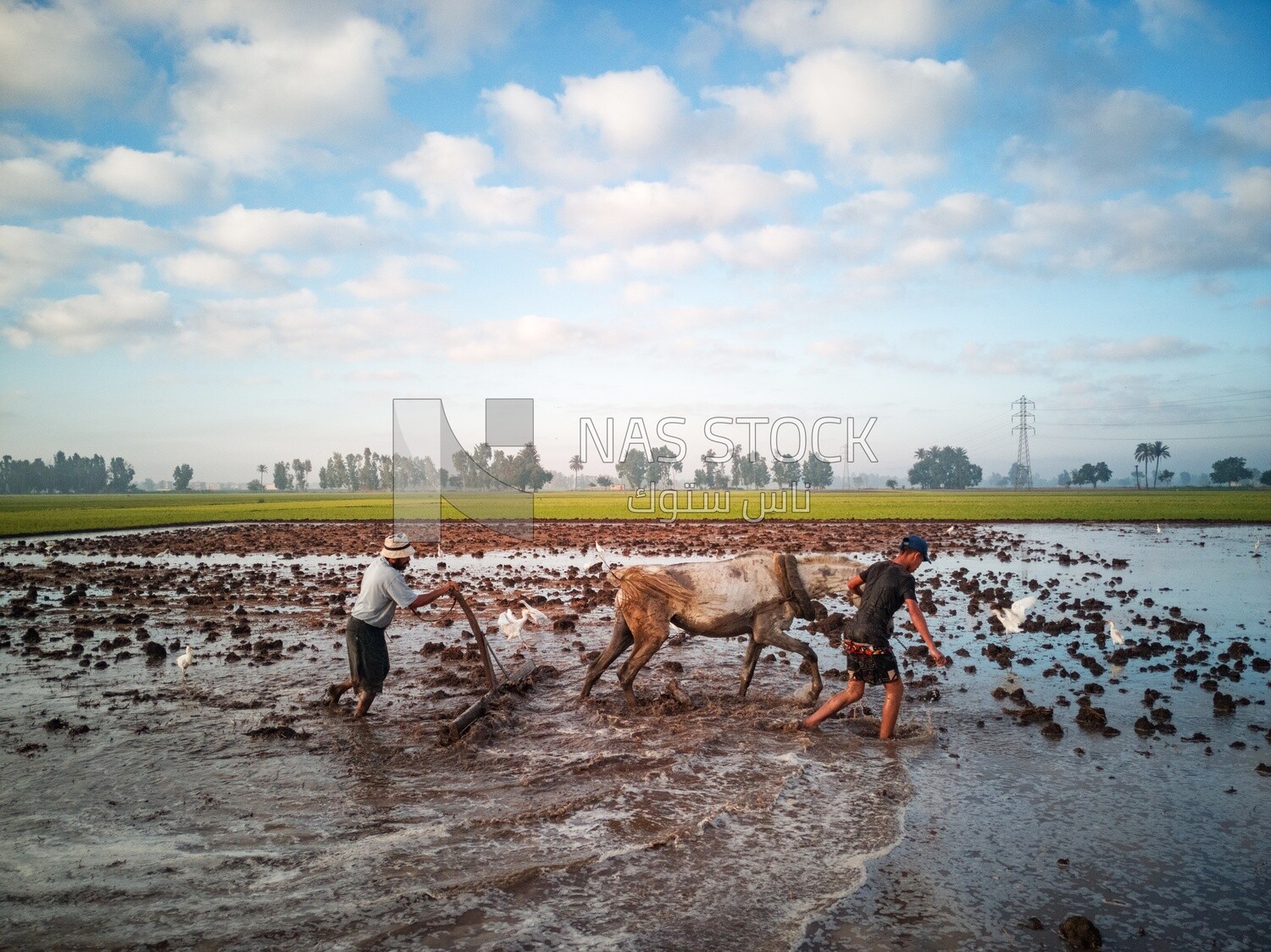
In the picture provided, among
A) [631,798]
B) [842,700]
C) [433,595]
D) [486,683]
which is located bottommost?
[631,798]

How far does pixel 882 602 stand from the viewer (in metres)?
7.96

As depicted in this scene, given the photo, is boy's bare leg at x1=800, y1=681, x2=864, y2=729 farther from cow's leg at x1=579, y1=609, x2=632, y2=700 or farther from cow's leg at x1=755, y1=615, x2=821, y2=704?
cow's leg at x1=579, y1=609, x2=632, y2=700

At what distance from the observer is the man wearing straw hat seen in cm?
863

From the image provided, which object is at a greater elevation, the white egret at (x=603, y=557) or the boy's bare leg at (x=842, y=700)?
the boy's bare leg at (x=842, y=700)

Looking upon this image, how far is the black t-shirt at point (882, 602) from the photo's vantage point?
793 centimetres

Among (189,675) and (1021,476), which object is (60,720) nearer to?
(189,675)

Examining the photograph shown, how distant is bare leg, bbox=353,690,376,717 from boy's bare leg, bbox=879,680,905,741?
5.69 m

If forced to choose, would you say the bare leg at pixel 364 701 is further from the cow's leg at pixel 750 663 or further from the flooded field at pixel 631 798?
the cow's leg at pixel 750 663

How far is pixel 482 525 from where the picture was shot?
51250mm

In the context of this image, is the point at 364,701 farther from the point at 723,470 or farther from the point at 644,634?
the point at 723,470

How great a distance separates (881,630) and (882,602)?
30 cm

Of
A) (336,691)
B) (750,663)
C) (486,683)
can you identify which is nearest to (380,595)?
(336,691)

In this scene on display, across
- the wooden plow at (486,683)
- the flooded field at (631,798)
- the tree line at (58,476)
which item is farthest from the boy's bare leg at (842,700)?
the tree line at (58,476)

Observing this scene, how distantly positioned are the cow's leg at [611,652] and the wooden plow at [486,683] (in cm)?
89
